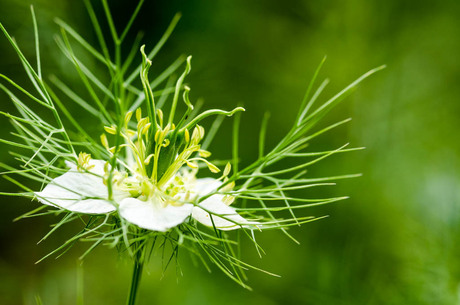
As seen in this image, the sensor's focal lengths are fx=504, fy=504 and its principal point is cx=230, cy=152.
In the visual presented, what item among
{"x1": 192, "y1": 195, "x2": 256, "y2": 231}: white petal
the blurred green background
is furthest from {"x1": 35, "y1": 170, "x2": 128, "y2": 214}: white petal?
the blurred green background

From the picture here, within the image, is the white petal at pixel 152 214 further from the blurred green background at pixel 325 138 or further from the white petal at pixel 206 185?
the blurred green background at pixel 325 138

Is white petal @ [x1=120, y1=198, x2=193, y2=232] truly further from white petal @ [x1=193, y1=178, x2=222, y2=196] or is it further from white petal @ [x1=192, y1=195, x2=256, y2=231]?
white petal @ [x1=193, y1=178, x2=222, y2=196]

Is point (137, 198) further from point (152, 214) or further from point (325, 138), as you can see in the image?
point (325, 138)

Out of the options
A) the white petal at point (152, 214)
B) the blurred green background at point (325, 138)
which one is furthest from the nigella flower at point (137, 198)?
the blurred green background at point (325, 138)

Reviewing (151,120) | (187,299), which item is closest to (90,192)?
(151,120)

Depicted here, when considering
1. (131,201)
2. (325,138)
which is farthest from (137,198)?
(325,138)

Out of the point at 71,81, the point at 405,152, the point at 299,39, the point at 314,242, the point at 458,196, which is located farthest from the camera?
the point at 299,39

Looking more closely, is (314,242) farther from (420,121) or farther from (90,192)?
(90,192)
